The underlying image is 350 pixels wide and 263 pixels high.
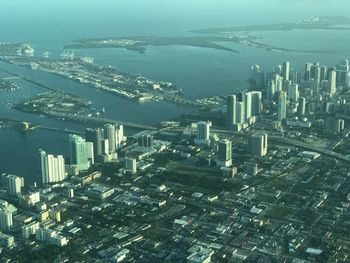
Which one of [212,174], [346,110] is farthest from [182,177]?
[346,110]

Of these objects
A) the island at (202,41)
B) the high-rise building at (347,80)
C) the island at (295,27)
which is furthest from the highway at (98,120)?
the island at (295,27)

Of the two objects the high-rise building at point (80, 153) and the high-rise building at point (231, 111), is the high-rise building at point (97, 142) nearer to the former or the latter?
the high-rise building at point (80, 153)

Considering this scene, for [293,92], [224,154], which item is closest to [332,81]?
[293,92]

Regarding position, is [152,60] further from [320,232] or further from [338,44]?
[320,232]

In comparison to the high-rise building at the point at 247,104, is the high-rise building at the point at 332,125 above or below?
below

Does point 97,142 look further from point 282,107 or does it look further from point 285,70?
point 285,70
